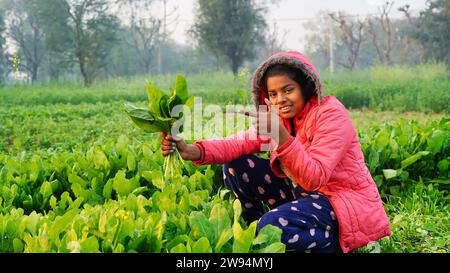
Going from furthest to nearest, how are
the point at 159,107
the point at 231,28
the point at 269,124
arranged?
1. the point at 231,28
2. the point at 159,107
3. the point at 269,124

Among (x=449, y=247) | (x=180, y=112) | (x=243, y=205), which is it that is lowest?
(x=449, y=247)

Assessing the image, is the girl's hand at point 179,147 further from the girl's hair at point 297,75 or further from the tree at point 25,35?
the tree at point 25,35

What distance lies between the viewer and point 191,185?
280 cm

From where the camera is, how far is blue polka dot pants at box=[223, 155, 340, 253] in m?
2.05

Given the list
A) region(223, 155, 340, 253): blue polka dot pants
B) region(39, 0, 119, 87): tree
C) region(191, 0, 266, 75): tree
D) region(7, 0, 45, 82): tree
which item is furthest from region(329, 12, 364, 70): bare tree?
region(223, 155, 340, 253): blue polka dot pants

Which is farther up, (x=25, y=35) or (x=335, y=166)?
(x=25, y=35)

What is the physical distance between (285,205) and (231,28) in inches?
739

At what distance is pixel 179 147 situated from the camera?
2223 mm

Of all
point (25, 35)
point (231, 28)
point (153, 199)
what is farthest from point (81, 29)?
point (153, 199)

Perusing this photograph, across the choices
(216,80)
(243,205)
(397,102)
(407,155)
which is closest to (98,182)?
(243,205)

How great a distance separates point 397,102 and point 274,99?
878cm

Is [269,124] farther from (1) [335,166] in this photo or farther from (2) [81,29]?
(2) [81,29]
